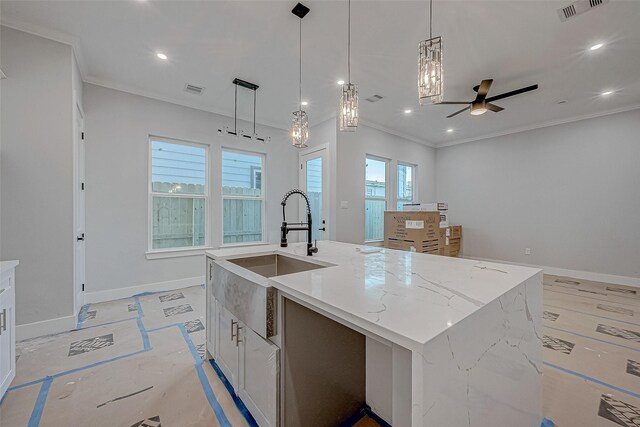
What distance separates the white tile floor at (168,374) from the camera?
1516 millimetres

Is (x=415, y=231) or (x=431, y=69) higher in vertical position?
(x=431, y=69)

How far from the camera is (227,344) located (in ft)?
5.60

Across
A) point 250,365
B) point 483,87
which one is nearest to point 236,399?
point 250,365

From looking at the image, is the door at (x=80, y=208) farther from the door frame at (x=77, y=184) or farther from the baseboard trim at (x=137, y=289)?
the baseboard trim at (x=137, y=289)

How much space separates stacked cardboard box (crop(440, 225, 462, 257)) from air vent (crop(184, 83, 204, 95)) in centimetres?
458

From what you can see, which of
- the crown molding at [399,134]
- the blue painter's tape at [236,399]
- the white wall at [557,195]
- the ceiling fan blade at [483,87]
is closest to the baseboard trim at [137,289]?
the blue painter's tape at [236,399]

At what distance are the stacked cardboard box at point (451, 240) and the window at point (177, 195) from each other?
4280mm

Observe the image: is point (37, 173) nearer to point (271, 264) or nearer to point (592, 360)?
point (271, 264)

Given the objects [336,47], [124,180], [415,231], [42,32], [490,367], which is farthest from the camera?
[415,231]

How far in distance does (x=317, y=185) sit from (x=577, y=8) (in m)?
3.66

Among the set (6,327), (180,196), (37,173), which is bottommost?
(6,327)

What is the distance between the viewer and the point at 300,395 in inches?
48.9

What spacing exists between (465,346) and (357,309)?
0.34 metres

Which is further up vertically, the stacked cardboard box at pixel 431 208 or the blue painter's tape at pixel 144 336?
the stacked cardboard box at pixel 431 208
